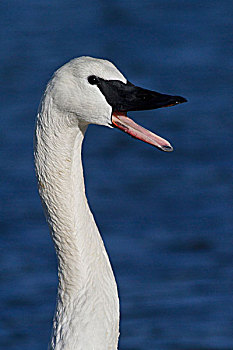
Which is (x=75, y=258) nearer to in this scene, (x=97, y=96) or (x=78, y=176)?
(x=78, y=176)

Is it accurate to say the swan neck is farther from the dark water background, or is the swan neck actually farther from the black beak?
the dark water background

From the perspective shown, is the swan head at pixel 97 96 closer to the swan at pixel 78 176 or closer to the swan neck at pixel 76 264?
the swan at pixel 78 176

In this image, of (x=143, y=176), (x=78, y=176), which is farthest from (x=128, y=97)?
(x=143, y=176)

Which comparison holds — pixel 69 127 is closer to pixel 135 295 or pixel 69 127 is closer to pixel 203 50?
pixel 135 295

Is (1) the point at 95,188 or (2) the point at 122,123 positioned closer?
(2) the point at 122,123

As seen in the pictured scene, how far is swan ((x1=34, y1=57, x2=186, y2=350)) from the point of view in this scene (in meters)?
4.79

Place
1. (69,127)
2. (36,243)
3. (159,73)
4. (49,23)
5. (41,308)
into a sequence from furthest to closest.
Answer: (49,23) → (159,73) → (36,243) → (41,308) → (69,127)

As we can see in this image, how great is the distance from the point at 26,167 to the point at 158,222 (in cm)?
151

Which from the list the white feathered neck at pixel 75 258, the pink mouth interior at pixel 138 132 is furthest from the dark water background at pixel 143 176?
the pink mouth interior at pixel 138 132

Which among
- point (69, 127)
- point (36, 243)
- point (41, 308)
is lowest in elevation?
point (69, 127)

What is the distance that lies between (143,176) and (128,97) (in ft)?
16.6

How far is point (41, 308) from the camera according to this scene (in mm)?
8391

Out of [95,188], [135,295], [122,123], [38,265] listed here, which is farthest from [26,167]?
[122,123]

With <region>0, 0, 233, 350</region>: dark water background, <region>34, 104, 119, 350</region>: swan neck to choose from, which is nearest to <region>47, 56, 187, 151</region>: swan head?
<region>34, 104, 119, 350</region>: swan neck
